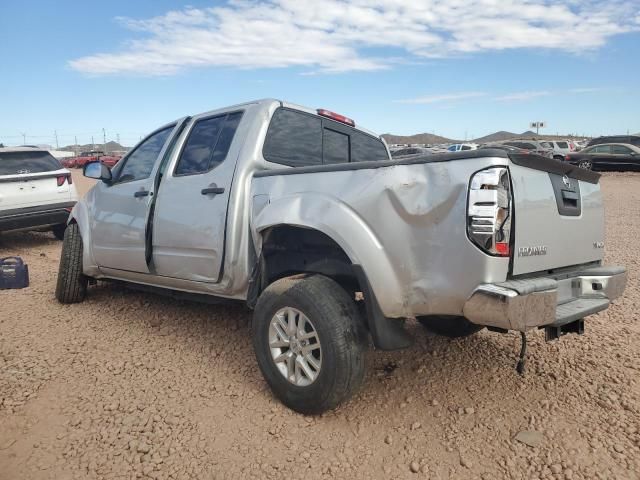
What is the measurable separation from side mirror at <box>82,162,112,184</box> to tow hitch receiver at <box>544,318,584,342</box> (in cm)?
405

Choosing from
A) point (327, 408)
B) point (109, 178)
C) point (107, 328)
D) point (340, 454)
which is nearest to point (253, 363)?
point (327, 408)

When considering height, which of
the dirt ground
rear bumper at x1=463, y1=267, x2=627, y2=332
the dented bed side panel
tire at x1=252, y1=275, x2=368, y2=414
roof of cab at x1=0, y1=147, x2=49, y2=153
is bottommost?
the dirt ground

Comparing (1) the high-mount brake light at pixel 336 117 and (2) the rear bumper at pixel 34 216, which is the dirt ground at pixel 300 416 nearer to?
(1) the high-mount brake light at pixel 336 117

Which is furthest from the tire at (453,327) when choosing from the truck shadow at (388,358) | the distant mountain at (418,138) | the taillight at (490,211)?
the distant mountain at (418,138)

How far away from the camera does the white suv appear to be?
800 cm

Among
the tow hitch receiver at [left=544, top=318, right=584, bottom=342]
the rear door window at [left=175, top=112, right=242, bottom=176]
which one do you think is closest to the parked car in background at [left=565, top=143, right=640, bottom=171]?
the rear door window at [left=175, top=112, right=242, bottom=176]

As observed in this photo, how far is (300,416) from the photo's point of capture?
115 inches

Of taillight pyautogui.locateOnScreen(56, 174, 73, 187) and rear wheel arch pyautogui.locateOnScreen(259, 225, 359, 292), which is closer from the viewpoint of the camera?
rear wheel arch pyautogui.locateOnScreen(259, 225, 359, 292)

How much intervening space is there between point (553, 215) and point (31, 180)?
830 centimetres

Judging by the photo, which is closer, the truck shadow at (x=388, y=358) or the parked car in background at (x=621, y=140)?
the truck shadow at (x=388, y=358)

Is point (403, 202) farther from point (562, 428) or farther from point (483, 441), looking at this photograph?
point (562, 428)

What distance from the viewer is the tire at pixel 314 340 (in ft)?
8.79

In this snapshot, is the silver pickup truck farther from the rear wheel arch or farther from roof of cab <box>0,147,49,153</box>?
roof of cab <box>0,147,49,153</box>

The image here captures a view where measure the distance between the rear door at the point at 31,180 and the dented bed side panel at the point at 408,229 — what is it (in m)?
7.02
